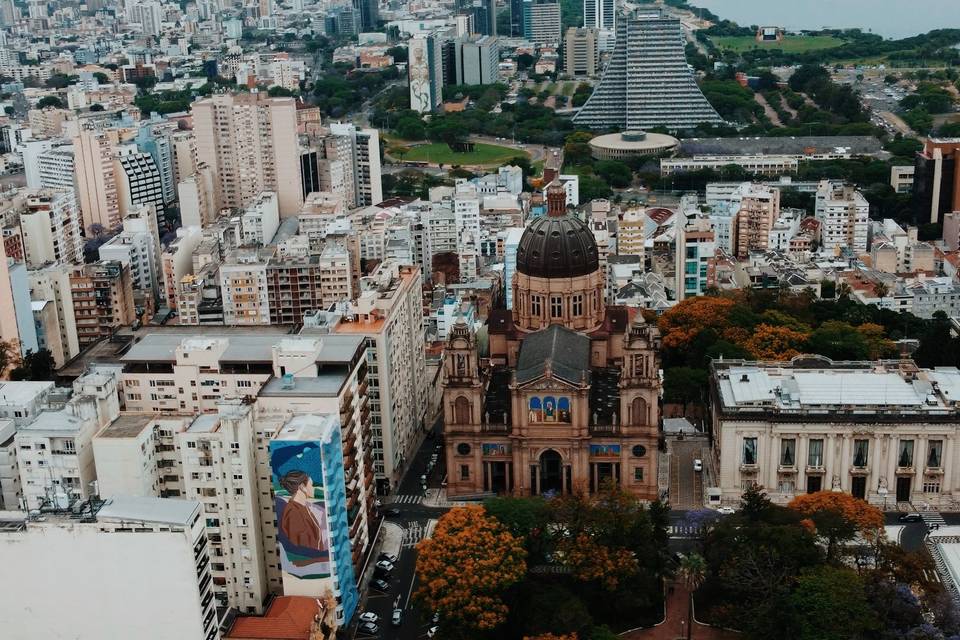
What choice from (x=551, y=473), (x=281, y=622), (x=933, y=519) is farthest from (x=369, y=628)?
(x=933, y=519)

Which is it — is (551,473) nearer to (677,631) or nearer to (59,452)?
(677,631)

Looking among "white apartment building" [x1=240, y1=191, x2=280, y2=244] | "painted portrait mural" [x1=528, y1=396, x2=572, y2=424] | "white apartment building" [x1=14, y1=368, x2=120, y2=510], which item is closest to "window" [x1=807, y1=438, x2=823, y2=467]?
"painted portrait mural" [x1=528, y1=396, x2=572, y2=424]

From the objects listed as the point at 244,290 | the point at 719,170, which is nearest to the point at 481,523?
the point at 244,290

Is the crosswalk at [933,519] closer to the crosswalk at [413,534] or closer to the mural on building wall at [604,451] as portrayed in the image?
the mural on building wall at [604,451]

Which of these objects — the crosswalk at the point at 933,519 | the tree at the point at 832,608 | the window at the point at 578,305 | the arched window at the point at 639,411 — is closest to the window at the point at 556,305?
the window at the point at 578,305

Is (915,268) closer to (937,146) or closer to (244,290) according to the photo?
(937,146)

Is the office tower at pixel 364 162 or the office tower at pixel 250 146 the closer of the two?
the office tower at pixel 250 146
